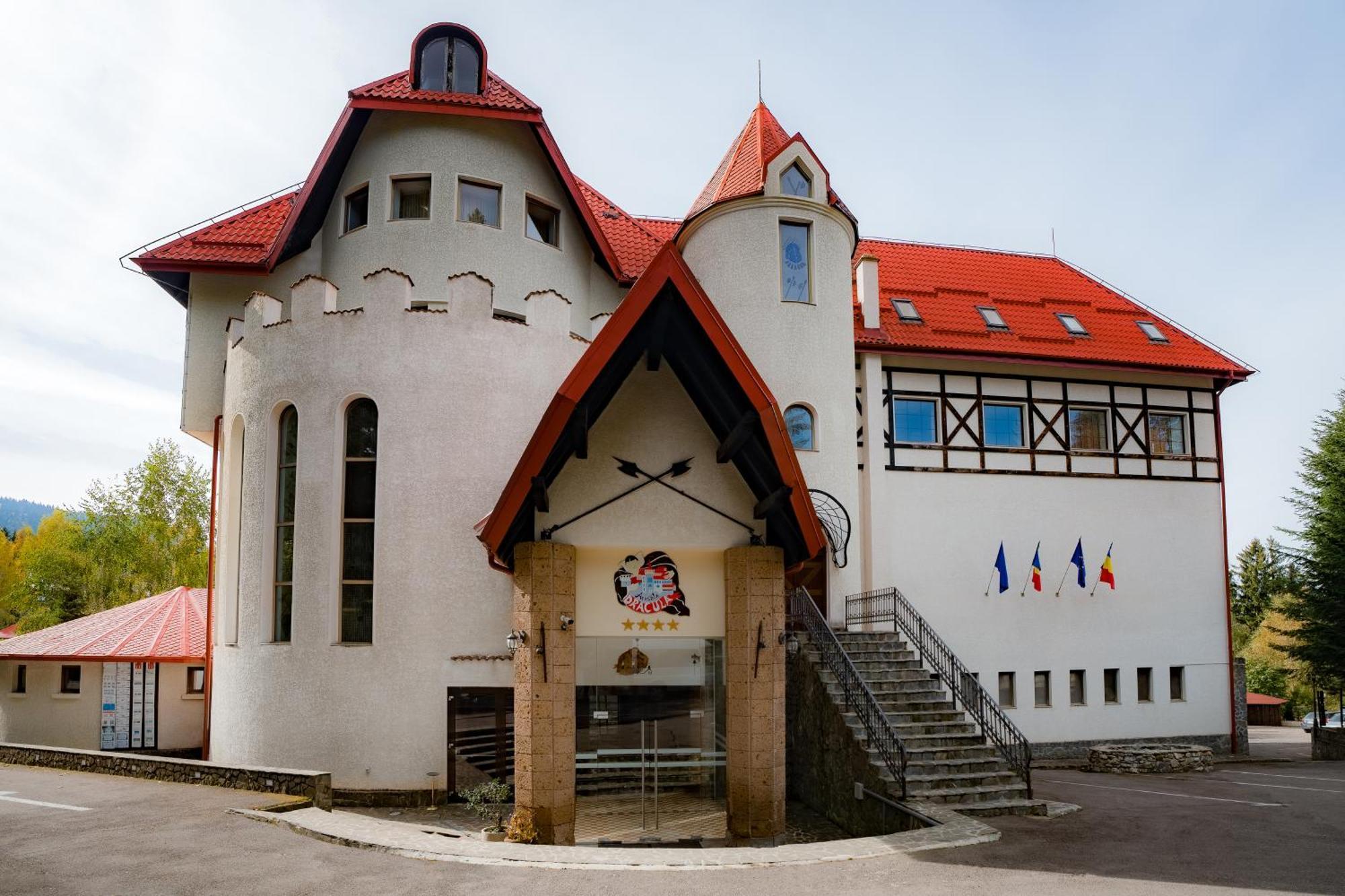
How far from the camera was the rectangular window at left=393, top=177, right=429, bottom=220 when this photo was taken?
16.7 metres

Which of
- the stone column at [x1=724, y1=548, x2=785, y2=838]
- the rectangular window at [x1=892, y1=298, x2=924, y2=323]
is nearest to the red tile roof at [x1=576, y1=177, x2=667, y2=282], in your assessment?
the rectangular window at [x1=892, y1=298, x2=924, y2=323]

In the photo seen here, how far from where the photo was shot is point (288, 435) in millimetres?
15867

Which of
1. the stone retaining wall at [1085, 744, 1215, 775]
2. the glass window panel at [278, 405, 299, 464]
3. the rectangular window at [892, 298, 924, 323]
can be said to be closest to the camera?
the glass window panel at [278, 405, 299, 464]

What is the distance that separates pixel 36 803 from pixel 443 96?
39.7ft

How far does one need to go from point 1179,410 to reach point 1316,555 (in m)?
5.34

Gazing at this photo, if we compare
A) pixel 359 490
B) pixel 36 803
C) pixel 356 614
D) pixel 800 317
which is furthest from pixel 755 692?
pixel 36 803

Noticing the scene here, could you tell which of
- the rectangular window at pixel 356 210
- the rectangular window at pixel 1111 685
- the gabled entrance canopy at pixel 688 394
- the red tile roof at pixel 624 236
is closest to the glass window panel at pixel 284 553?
the rectangular window at pixel 356 210

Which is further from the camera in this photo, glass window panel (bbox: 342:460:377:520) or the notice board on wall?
the notice board on wall

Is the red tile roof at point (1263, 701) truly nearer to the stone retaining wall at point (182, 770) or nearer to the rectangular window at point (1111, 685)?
the rectangular window at point (1111, 685)

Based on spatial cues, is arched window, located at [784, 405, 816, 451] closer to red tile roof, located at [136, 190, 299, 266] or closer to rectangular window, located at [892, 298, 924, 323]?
rectangular window, located at [892, 298, 924, 323]

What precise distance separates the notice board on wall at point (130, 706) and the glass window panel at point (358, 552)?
8801 mm

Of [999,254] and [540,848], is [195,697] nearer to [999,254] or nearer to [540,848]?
[540,848]

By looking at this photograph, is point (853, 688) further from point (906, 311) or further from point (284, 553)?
point (906, 311)

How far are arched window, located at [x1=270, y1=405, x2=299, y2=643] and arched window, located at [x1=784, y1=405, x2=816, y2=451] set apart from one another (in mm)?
8860
